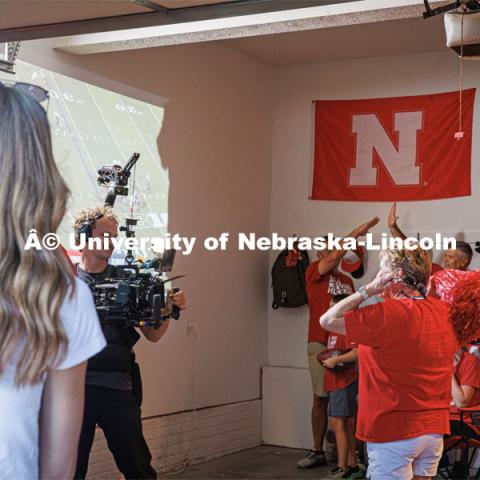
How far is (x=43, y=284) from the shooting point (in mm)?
1542

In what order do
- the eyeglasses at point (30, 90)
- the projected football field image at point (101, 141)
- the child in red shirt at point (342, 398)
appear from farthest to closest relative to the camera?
the child in red shirt at point (342, 398) → the projected football field image at point (101, 141) → the eyeglasses at point (30, 90)

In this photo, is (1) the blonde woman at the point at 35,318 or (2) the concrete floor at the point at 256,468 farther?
(2) the concrete floor at the point at 256,468

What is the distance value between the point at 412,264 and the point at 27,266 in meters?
2.45

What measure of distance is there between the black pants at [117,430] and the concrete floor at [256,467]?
8.42ft

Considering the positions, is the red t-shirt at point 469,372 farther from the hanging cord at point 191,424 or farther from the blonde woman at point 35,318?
the blonde woman at point 35,318

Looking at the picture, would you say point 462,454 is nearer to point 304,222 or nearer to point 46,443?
point 304,222

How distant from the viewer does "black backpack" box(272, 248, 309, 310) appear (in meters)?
8.09

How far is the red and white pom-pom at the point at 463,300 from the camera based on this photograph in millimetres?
3852

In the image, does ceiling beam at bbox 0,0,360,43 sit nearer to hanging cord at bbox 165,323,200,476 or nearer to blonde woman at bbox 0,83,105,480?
blonde woman at bbox 0,83,105,480

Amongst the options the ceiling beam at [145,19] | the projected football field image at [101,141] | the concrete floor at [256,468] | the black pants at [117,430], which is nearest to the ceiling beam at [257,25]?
the projected football field image at [101,141]

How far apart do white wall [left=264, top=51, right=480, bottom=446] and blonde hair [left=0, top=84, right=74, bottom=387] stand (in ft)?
21.2

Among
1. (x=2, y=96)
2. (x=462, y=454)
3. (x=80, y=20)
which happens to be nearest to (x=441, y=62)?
(x=462, y=454)

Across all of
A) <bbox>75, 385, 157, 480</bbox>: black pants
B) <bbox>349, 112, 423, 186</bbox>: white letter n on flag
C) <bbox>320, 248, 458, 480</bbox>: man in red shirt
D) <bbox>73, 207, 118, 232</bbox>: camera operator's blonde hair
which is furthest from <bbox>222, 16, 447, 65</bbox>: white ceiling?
<bbox>75, 385, 157, 480</bbox>: black pants

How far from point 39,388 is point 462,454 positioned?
5093 millimetres
